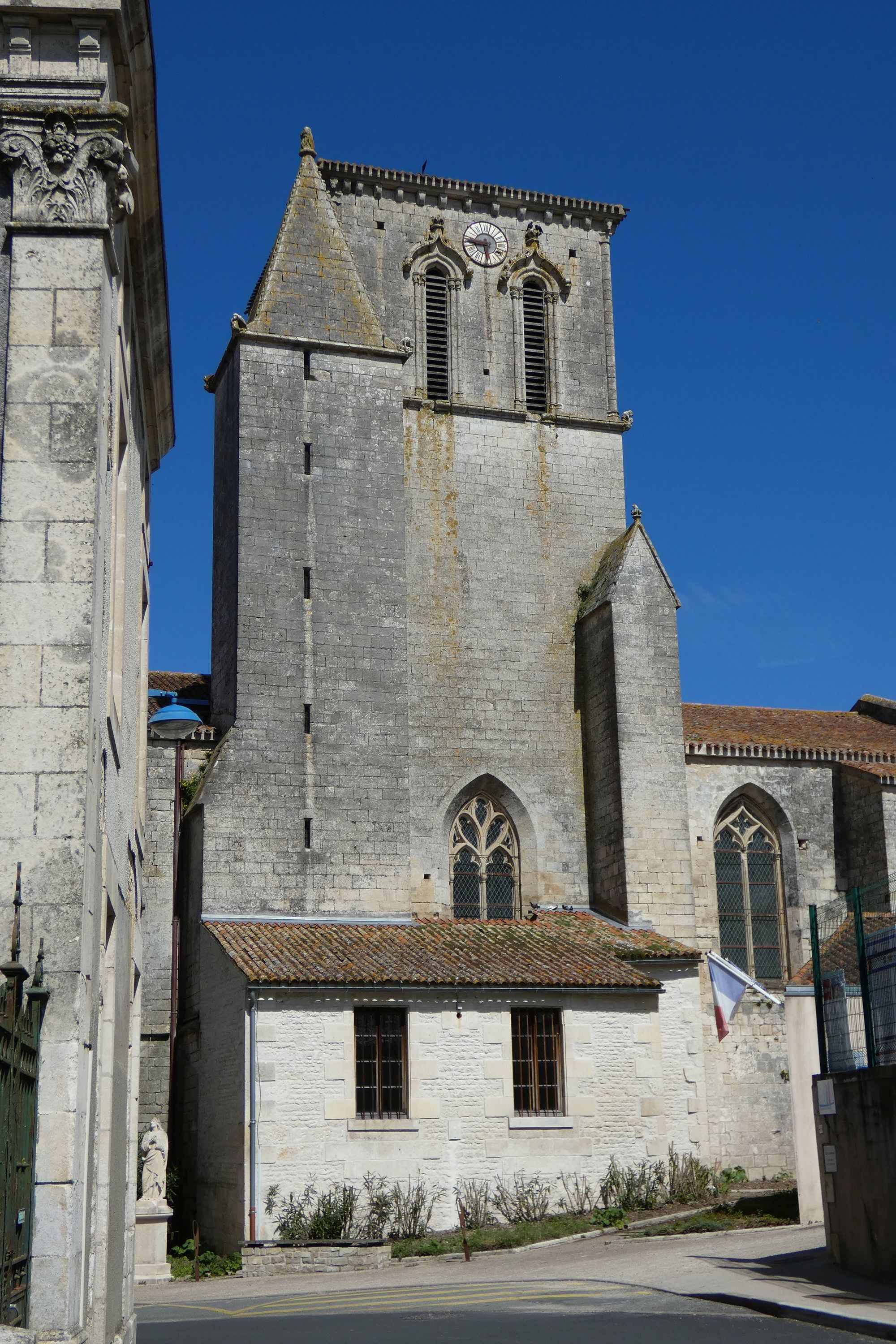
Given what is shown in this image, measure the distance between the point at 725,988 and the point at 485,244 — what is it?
13919 mm

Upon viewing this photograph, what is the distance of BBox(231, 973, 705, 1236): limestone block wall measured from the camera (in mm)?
18281

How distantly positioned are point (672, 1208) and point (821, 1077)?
23.1 ft

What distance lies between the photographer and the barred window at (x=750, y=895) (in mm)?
24984

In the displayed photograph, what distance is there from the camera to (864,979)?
1221cm

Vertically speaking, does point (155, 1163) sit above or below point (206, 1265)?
above

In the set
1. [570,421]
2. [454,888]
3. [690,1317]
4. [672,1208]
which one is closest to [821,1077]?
[690,1317]

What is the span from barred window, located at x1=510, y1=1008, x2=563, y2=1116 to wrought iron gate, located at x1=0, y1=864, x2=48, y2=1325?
45.2 feet

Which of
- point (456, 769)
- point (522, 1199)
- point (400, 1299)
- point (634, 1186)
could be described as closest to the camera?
point (400, 1299)

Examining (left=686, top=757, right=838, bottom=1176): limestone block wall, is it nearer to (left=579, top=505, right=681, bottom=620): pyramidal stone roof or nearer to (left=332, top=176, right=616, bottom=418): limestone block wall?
(left=579, top=505, right=681, bottom=620): pyramidal stone roof

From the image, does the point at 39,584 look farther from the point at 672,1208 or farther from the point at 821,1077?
the point at 672,1208

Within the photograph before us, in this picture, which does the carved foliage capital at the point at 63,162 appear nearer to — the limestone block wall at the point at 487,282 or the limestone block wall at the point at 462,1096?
the limestone block wall at the point at 462,1096

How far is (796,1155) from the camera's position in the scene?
1695 centimetres

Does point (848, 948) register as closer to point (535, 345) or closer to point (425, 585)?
point (425, 585)

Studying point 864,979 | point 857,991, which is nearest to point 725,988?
point 857,991
